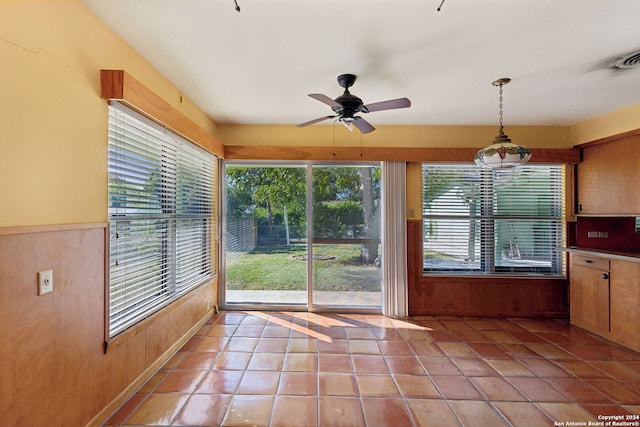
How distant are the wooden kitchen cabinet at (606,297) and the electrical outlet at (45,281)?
4.78 metres

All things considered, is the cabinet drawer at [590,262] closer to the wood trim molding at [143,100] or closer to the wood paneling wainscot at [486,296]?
the wood paneling wainscot at [486,296]

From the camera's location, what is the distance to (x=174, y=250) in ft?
9.50

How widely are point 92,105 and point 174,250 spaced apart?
148 cm

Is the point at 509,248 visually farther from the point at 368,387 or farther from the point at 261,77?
the point at 261,77

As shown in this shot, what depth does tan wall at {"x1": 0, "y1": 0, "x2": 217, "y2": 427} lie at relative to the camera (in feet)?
4.50

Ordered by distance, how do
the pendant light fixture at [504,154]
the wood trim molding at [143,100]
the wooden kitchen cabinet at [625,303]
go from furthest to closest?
1. the wooden kitchen cabinet at [625,303]
2. the pendant light fixture at [504,154]
3. the wood trim molding at [143,100]

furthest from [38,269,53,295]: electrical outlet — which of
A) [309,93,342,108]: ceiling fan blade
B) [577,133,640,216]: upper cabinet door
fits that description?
[577,133,640,216]: upper cabinet door

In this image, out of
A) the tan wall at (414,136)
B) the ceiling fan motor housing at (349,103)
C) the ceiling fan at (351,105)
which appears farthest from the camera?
the tan wall at (414,136)

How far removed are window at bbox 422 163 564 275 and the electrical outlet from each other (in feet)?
12.6

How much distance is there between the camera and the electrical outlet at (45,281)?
149 centimetres

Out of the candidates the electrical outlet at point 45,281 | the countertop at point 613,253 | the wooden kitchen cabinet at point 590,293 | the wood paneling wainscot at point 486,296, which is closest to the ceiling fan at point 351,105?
the electrical outlet at point 45,281

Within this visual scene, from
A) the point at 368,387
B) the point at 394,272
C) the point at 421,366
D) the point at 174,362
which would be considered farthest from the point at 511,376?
the point at 174,362

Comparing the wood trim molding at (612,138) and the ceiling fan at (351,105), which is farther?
the wood trim molding at (612,138)

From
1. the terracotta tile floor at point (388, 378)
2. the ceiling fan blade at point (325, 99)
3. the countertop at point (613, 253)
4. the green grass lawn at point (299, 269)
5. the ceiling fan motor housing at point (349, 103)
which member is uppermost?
the ceiling fan motor housing at point (349, 103)
